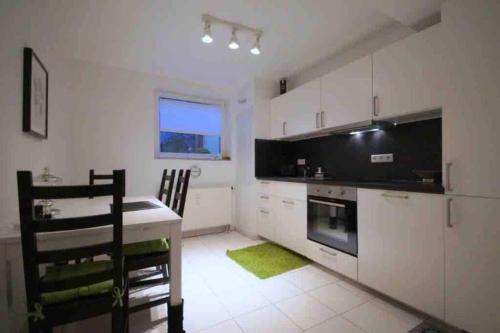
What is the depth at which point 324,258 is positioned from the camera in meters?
2.19

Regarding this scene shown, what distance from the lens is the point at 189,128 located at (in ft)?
11.8

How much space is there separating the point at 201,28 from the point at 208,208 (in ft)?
7.66

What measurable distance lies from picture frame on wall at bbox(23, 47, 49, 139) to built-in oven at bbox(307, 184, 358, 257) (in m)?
2.37

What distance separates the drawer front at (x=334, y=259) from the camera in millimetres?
1926

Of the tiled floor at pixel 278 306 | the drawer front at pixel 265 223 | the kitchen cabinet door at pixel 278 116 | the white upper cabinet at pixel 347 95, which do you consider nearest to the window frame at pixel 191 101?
the kitchen cabinet door at pixel 278 116

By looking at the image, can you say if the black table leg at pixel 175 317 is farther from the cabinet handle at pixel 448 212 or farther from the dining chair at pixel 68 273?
the cabinet handle at pixel 448 212

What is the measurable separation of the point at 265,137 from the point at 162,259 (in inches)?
87.8

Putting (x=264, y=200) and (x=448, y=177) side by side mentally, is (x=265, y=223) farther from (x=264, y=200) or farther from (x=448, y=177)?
(x=448, y=177)

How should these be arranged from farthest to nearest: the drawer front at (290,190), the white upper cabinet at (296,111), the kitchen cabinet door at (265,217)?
the kitchen cabinet door at (265,217) < the white upper cabinet at (296,111) < the drawer front at (290,190)

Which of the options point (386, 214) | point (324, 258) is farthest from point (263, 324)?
point (386, 214)

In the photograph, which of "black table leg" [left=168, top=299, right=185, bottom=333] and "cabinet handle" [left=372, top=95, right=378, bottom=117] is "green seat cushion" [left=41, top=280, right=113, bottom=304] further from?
"cabinet handle" [left=372, top=95, right=378, bottom=117]

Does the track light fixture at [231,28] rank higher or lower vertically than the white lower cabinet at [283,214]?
higher

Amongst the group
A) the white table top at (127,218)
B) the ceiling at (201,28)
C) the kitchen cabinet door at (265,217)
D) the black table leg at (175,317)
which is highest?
the ceiling at (201,28)

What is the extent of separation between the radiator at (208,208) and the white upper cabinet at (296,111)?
1.21 meters
